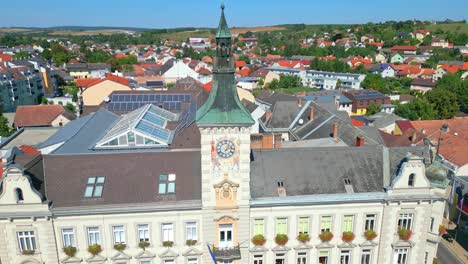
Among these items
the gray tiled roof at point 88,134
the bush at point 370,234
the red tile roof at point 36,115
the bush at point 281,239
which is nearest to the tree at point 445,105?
the bush at point 370,234

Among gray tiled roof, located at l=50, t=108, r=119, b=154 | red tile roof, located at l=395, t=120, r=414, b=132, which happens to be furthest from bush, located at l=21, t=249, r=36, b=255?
red tile roof, located at l=395, t=120, r=414, b=132

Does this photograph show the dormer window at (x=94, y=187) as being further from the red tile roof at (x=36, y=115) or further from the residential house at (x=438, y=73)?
the residential house at (x=438, y=73)

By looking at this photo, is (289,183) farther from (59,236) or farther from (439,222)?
(59,236)

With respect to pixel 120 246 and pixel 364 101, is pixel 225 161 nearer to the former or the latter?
pixel 120 246

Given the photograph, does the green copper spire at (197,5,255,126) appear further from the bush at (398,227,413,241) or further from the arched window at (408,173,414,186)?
the bush at (398,227,413,241)

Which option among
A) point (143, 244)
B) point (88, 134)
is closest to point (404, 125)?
point (88, 134)

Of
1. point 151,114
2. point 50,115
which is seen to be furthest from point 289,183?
point 50,115
